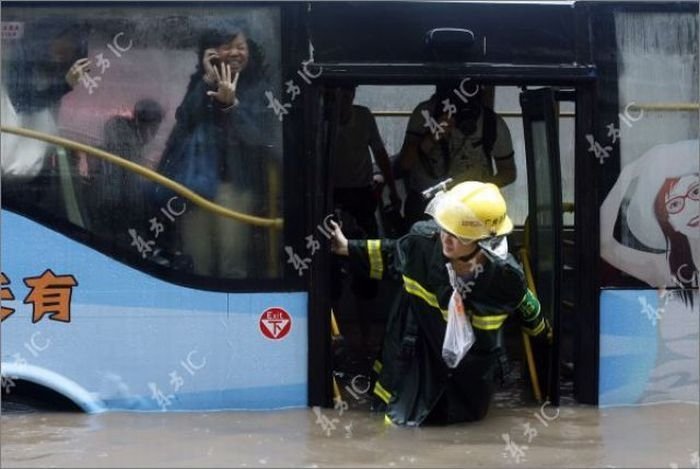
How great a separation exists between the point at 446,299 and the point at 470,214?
0.43 metres

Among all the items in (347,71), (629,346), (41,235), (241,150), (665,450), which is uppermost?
(347,71)

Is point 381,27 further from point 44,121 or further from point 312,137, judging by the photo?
point 44,121

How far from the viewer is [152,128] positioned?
541cm

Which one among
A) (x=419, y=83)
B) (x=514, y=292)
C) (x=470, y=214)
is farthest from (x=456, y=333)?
(x=419, y=83)

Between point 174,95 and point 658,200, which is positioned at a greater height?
point 174,95

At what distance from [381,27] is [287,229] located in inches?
42.3

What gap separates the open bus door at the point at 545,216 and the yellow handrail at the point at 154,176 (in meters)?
1.40

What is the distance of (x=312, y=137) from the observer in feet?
17.8

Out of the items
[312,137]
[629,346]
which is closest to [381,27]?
[312,137]

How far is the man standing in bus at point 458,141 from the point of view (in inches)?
251

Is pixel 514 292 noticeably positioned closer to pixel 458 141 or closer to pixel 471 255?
pixel 471 255

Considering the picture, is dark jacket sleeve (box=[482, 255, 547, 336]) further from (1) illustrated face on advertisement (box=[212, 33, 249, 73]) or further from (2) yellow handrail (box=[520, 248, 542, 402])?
(1) illustrated face on advertisement (box=[212, 33, 249, 73])

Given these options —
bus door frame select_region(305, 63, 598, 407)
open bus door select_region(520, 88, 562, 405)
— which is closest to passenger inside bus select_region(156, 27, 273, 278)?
bus door frame select_region(305, 63, 598, 407)

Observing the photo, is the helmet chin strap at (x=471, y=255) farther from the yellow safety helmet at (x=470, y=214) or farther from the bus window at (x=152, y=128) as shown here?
the bus window at (x=152, y=128)
